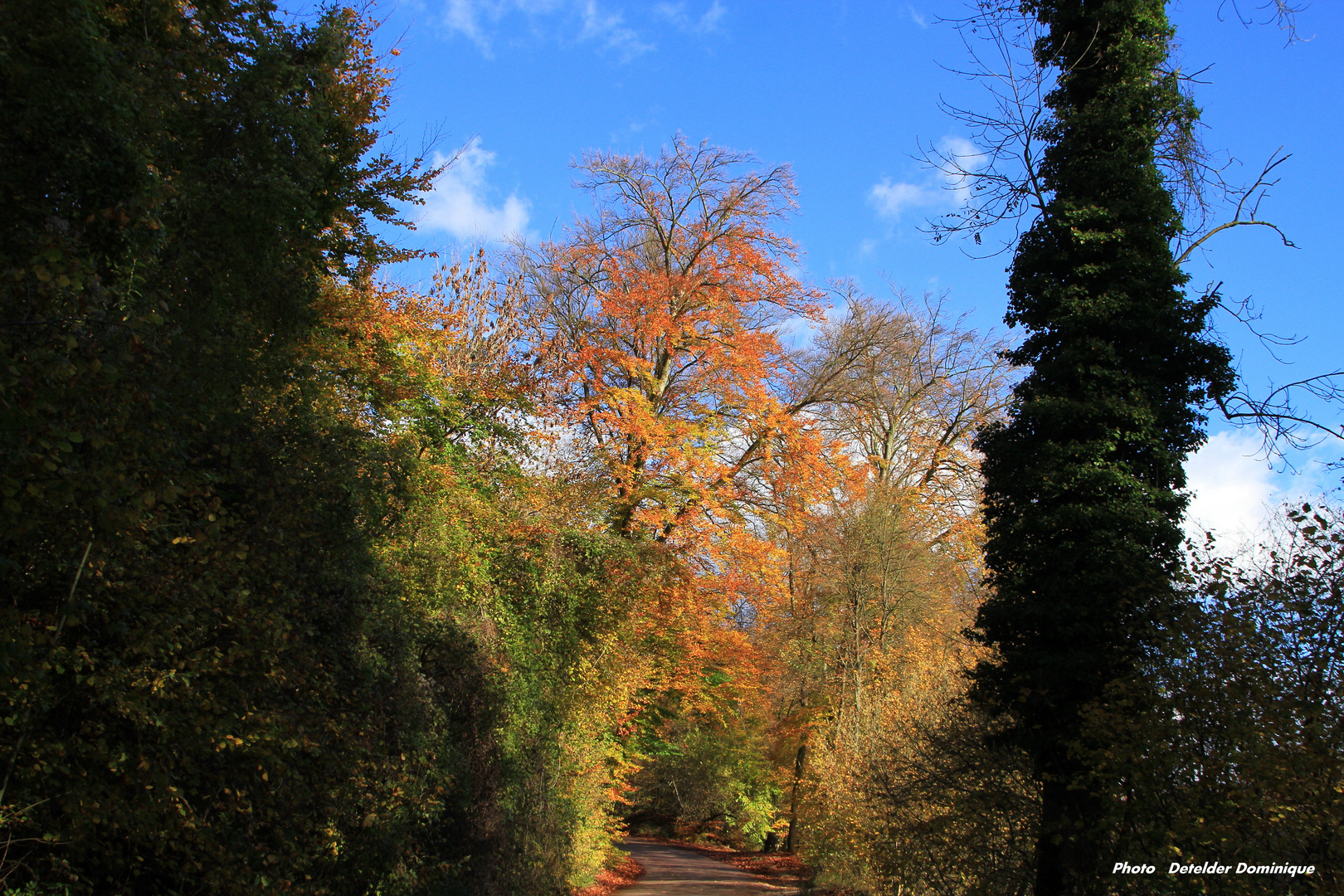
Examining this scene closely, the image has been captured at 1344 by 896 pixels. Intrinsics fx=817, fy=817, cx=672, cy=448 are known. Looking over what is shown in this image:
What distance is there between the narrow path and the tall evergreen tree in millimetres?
9996

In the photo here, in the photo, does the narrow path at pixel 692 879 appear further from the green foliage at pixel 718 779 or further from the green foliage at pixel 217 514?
the green foliage at pixel 217 514

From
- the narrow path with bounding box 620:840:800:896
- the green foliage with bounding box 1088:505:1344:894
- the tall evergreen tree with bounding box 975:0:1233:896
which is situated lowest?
the narrow path with bounding box 620:840:800:896

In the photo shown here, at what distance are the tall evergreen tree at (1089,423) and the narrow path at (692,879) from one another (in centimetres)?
1000

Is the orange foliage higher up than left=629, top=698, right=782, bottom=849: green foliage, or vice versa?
the orange foliage

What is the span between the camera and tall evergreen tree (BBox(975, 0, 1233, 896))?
27.1ft

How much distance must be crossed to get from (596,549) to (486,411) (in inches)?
128

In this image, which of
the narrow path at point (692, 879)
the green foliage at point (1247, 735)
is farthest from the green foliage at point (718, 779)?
the green foliage at point (1247, 735)

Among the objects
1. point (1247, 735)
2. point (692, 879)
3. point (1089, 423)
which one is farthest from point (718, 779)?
point (1247, 735)

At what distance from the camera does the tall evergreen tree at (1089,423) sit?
27.1ft

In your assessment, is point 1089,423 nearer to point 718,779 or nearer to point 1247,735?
point 1247,735

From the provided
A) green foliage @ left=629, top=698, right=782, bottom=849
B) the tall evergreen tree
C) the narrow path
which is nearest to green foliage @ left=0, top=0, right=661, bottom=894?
the narrow path

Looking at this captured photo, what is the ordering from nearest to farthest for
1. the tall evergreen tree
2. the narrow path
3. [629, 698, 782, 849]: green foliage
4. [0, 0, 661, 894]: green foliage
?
1. [0, 0, 661, 894]: green foliage
2. the tall evergreen tree
3. the narrow path
4. [629, 698, 782, 849]: green foliage

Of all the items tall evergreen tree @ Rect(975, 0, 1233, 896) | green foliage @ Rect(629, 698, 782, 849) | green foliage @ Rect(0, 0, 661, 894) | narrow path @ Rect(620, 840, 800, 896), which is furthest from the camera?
green foliage @ Rect(629, 698, 782, 849)

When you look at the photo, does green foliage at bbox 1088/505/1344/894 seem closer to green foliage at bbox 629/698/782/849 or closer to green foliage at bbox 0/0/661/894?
green foliage at bbox 0/0/661/894
